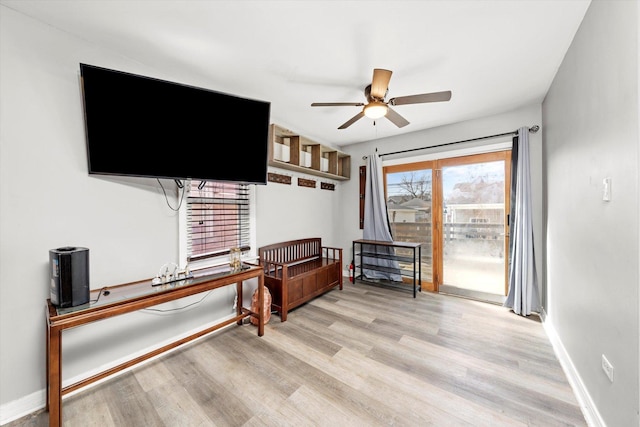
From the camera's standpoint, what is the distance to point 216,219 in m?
2.70

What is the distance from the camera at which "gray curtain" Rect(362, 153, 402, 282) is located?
13.5ft

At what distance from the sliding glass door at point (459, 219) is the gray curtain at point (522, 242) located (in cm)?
26

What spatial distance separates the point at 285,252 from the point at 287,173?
1.19 metres

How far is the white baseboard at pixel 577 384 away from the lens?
144cm

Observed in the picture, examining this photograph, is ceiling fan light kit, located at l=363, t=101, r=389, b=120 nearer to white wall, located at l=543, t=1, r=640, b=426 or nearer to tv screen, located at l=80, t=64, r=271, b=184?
tv screen, located at l=80, t=64, r=271, b=184

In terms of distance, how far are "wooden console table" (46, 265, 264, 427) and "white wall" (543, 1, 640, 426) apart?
2470mm

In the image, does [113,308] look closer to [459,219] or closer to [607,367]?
[607,367]

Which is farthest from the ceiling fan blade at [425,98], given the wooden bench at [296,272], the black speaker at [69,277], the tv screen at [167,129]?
the black speaker at [69,277]

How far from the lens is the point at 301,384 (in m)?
1.80

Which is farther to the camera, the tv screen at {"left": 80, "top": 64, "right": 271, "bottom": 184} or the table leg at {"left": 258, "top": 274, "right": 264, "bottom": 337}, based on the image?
the table leg at {"left": 258, "top": 274, "right": 264, "bottom": 337}

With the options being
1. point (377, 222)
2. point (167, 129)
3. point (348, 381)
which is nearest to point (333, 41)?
point (167, 129)

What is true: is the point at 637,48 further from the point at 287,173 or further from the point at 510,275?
the point at 287,173

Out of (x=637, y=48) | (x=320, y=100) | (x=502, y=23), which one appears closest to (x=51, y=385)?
(x=320, y=100)

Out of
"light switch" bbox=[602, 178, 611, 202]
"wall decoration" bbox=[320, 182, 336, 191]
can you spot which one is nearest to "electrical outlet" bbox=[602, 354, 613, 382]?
"light switch" bbox=[602, 178, 611, 202]
